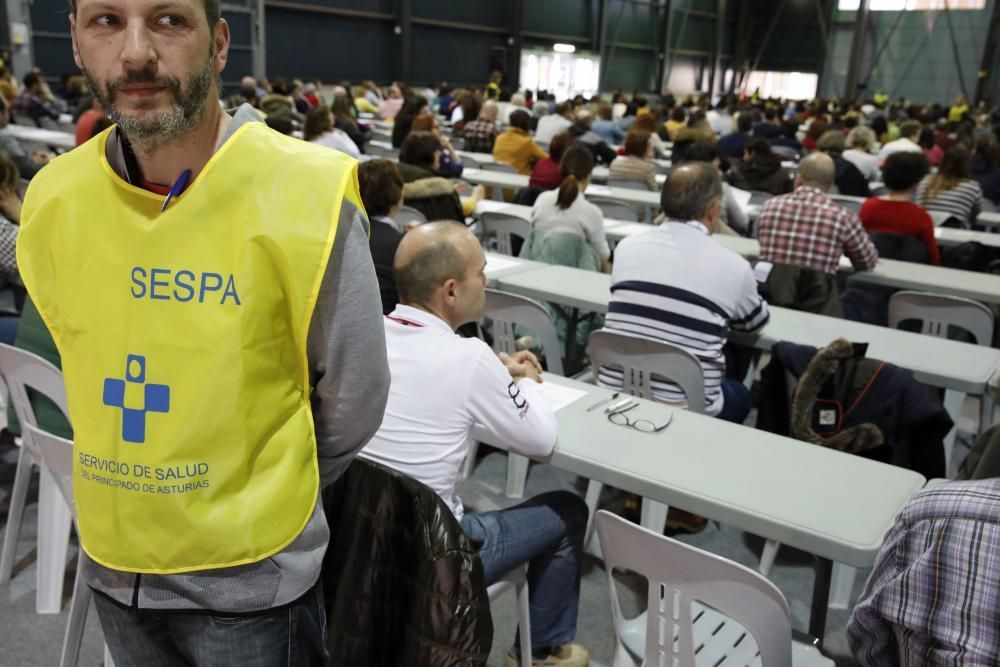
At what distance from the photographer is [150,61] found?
0.97 m

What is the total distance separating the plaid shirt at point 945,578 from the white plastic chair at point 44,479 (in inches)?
80.0

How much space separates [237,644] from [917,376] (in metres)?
2.33

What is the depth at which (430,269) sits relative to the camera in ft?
6.42

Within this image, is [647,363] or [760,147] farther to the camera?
[760,147]

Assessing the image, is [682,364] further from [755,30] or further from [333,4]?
[755,30]

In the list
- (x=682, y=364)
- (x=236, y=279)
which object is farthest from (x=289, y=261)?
(x=682, y=364)

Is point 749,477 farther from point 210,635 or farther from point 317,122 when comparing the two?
point 317,122

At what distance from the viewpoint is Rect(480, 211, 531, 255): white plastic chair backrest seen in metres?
4.98

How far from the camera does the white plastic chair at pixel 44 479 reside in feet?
7.49

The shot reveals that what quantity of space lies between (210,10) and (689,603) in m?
1.18

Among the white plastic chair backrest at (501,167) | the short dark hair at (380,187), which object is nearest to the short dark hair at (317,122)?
the white plastic chair backrest at (501,167)

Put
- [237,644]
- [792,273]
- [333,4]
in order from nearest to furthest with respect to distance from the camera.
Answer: [237,644] → [792,273] → [333,4]

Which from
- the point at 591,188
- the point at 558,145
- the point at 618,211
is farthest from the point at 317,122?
the point at 618,211

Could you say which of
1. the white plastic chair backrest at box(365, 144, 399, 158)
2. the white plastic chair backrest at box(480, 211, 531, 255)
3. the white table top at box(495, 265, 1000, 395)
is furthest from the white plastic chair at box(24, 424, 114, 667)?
the white plastic chair backrest at box(365, 144, 399, 158)
